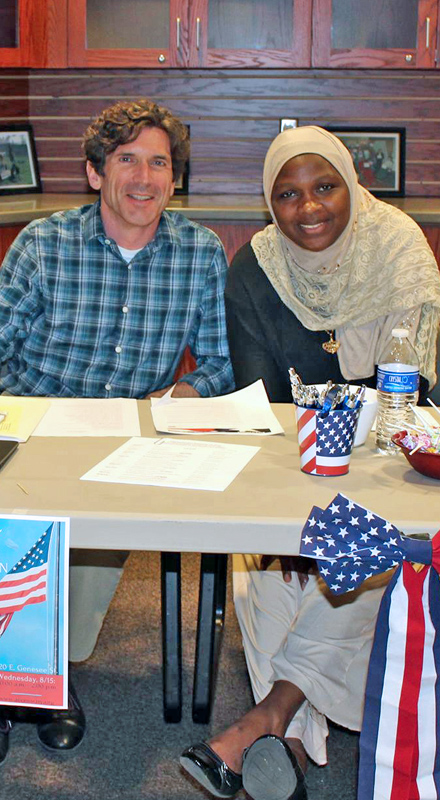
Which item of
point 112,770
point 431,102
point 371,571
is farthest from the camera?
point 431,102

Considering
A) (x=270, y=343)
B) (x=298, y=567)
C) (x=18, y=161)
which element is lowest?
(x=298, y=567)

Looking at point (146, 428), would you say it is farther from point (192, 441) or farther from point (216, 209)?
point (216, 209)

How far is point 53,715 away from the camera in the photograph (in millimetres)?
1892

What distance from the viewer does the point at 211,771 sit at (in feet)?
5.17

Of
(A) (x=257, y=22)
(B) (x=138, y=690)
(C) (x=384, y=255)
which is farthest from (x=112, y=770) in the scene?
(A) (x=257, y=22)

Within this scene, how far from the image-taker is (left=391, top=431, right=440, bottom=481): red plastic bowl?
4.55 ft

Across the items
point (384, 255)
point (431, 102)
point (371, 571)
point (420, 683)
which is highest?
point (431, 102)

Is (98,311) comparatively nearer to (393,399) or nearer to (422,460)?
(393,399)

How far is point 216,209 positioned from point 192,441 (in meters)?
2.02

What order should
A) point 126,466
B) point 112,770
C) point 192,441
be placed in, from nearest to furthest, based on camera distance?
1. point 126,466
2. point 192,441
3. point 112,770

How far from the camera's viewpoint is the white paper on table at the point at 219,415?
1.62 meters

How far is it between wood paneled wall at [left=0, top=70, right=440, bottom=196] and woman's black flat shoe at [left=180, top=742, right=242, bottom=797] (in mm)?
2856

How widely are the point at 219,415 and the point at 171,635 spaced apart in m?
0.51

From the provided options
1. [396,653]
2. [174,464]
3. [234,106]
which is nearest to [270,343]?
[174,464]
